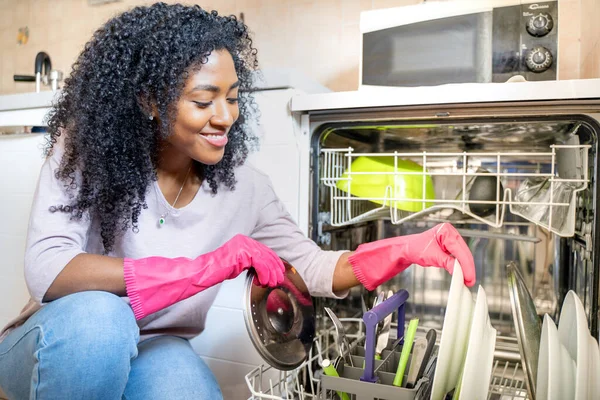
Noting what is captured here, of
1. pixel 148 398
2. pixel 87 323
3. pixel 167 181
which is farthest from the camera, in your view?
pixel 167 181

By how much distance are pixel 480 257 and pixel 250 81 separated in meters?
0.89

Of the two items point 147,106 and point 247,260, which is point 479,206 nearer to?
point 247,260

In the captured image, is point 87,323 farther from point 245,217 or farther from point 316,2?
point 316,2

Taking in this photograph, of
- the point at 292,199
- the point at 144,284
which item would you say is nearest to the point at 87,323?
the point at 144,284

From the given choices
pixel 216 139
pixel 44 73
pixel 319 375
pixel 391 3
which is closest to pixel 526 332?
pixel 319 375

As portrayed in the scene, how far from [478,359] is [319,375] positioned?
1.28 ft

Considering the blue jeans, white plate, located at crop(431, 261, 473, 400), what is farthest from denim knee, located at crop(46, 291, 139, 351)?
white plate, located at crop(431, 261, 473, 400)

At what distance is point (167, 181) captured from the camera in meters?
1.20

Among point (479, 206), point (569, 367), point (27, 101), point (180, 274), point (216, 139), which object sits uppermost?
point (27, 101)

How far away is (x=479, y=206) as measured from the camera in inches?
51.6

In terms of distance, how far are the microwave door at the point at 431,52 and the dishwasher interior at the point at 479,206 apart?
0.15m

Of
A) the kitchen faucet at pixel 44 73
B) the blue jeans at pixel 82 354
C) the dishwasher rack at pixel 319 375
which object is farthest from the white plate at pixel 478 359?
the kitchen faucet at pixel 44 73

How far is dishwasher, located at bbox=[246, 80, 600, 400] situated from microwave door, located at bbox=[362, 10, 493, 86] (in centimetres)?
15

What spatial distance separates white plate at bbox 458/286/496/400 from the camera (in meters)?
0.78
